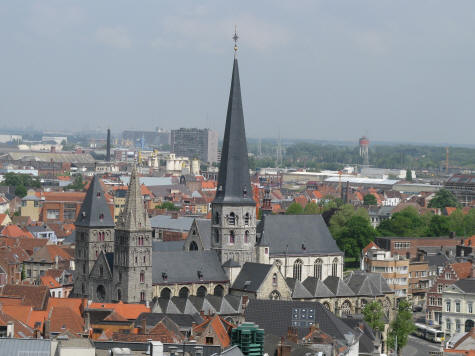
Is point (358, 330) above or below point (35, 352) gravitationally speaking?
below

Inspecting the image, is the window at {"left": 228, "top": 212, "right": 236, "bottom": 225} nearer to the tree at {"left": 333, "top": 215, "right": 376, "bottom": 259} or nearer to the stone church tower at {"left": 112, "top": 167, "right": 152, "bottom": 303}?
the stone church tower at {"left": 112, "top": 167, "right": 152, "bottom": 303}

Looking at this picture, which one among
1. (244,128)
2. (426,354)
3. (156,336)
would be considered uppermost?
(244,128)

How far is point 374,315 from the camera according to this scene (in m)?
99.7

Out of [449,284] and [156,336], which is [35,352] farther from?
[449,284]

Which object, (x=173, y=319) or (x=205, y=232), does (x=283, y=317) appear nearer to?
(x=173, y=319)

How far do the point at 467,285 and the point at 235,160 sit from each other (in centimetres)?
2322

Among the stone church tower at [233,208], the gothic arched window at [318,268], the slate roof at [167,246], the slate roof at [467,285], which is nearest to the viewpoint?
the stone church tower at [233,208]

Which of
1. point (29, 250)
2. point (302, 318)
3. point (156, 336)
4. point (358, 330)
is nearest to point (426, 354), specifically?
point (358, 330)

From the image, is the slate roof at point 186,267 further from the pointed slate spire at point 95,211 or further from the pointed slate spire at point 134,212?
the pointed slate spire at point 95,211

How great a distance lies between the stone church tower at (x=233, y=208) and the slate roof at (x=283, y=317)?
64.8 feet

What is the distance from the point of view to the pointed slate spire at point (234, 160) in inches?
4126

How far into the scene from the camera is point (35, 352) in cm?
4472

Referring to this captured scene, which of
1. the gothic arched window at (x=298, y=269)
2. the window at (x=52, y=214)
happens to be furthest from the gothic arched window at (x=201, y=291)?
the window at (x=52, y=214)

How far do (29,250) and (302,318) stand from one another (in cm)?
6124
